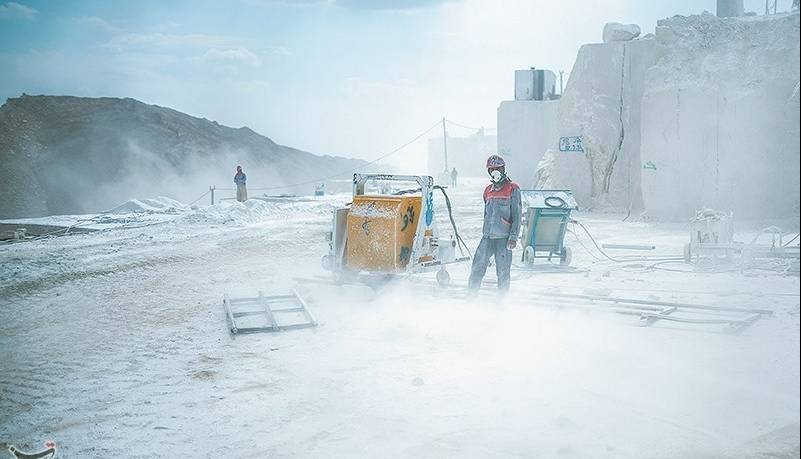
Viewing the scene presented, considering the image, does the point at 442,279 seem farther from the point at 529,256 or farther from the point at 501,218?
the point at 529,256

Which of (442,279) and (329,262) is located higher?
(329,262)

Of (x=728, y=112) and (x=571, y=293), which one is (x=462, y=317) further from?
(x=728, y=112)

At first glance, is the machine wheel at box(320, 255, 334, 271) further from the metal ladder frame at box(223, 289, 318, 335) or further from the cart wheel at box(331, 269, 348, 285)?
the metal ladder frame at box(223, 289, 318, 335)

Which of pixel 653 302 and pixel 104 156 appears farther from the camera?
pixel 104 156

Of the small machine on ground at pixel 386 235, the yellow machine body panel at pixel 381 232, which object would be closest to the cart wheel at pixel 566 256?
the small machine on ground at pixel 386 235

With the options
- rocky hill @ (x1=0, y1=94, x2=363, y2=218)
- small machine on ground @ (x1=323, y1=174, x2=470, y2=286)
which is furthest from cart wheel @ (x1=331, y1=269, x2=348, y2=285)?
rocky hill @ (x1=0, y1=94, x2=363, y2=218)

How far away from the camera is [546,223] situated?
11062 mm

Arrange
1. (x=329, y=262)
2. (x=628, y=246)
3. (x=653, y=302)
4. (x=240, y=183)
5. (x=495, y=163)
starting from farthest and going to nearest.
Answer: (x=240, y=183) < (x=628, y=246) < (x=329, y=262) < (x=495, y=163) < (x=653, y=302)

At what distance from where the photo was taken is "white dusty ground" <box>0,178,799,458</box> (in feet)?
12.9

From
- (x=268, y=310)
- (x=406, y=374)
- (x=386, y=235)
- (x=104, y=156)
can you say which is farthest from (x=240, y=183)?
(x=406, y=374)

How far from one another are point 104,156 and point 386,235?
112 ft

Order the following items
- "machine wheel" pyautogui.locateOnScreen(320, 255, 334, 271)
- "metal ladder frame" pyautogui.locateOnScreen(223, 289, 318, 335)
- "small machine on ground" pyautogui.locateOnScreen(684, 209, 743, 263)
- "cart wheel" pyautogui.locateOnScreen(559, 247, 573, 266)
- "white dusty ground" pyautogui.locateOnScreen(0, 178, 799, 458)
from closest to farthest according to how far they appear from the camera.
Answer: "white dusty ground" pyautogui.locateOnScreen(0, 178, 799, 458) → "metal ladder frame" pyautogui.locateOnScreen(223, 289, 318, 335) → "machine wheel" pyautogui.locateOnScreen(320, 255, 334, 271) → "small machine on ground" pyautogui.locateOnScreen(684, 209, 743, 263) → "cart wheel" pyautogui.locateOnScreen(559, 247, 573, 266)

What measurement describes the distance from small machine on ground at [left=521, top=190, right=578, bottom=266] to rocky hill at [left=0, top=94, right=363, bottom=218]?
26804 mm

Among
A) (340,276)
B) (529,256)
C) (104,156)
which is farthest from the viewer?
(104,156)
